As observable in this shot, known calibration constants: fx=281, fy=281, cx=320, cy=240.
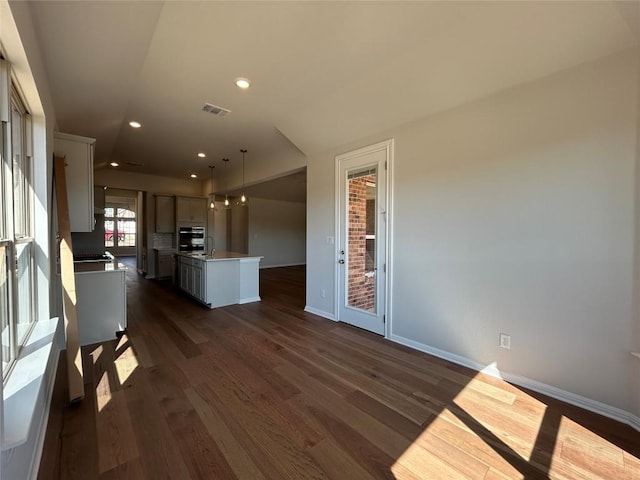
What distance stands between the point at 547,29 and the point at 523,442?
281 centimetres

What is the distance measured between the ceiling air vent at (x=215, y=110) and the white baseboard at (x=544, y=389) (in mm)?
3664

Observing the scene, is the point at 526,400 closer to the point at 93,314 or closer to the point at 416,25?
the point at 416,25

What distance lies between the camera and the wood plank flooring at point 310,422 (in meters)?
1.59

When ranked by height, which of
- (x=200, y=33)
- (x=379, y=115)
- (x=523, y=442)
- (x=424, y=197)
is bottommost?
(x=523, y=442)

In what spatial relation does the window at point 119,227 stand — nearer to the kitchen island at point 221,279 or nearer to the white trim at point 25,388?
the kitchen island at point 221,279

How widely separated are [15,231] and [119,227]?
44.0 feet

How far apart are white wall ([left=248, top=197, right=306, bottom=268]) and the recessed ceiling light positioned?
6.86 m

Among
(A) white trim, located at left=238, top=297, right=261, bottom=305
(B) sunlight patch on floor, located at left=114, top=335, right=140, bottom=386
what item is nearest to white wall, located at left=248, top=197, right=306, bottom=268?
(A) white trim, located at left=238, top=297, right=261, bottom=305

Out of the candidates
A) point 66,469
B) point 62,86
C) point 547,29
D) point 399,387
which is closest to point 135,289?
point 62,86

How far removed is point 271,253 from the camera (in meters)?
10.2

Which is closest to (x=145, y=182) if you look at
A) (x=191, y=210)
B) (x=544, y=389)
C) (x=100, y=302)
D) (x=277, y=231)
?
(x=191, y=210)

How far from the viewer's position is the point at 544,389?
2326mm

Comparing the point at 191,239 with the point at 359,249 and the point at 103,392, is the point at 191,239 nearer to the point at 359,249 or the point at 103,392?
the point at 359,249

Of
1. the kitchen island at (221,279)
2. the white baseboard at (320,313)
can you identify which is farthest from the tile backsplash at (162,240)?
the white baseboard at (320,313)
